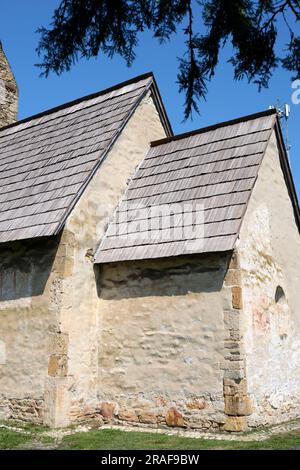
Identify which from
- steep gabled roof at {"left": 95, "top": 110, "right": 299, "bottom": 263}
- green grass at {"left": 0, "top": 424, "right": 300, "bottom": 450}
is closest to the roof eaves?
steep gabled roof at {"left": 95, "top": 110, "right": 299, "bottom": 263}

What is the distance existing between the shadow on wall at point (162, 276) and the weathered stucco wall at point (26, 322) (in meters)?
0.98

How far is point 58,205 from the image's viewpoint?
8672mm

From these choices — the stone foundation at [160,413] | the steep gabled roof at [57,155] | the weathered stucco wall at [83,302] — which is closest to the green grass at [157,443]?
the stone foundation at [160,413]

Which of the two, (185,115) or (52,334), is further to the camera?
(52,334)

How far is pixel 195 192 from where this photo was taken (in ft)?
28.7

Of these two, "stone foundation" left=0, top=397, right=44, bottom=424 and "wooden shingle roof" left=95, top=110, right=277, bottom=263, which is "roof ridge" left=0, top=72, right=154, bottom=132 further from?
"stone foundation" left=0, top=397, right=44, bottom=424

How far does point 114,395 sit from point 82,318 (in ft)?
4.65

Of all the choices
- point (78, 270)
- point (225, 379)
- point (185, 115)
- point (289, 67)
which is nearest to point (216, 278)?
point (225, 379)

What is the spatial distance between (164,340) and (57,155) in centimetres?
459

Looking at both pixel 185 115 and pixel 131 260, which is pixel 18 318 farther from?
pixel 185 115

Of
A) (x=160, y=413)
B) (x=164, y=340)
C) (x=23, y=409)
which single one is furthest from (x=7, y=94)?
(x=160, y=413)

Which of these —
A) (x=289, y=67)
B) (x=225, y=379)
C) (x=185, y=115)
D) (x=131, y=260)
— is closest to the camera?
(x=289, y=67)

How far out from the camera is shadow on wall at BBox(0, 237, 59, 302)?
852 cm

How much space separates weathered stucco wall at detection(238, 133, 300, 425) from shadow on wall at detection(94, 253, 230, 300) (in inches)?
18.4
